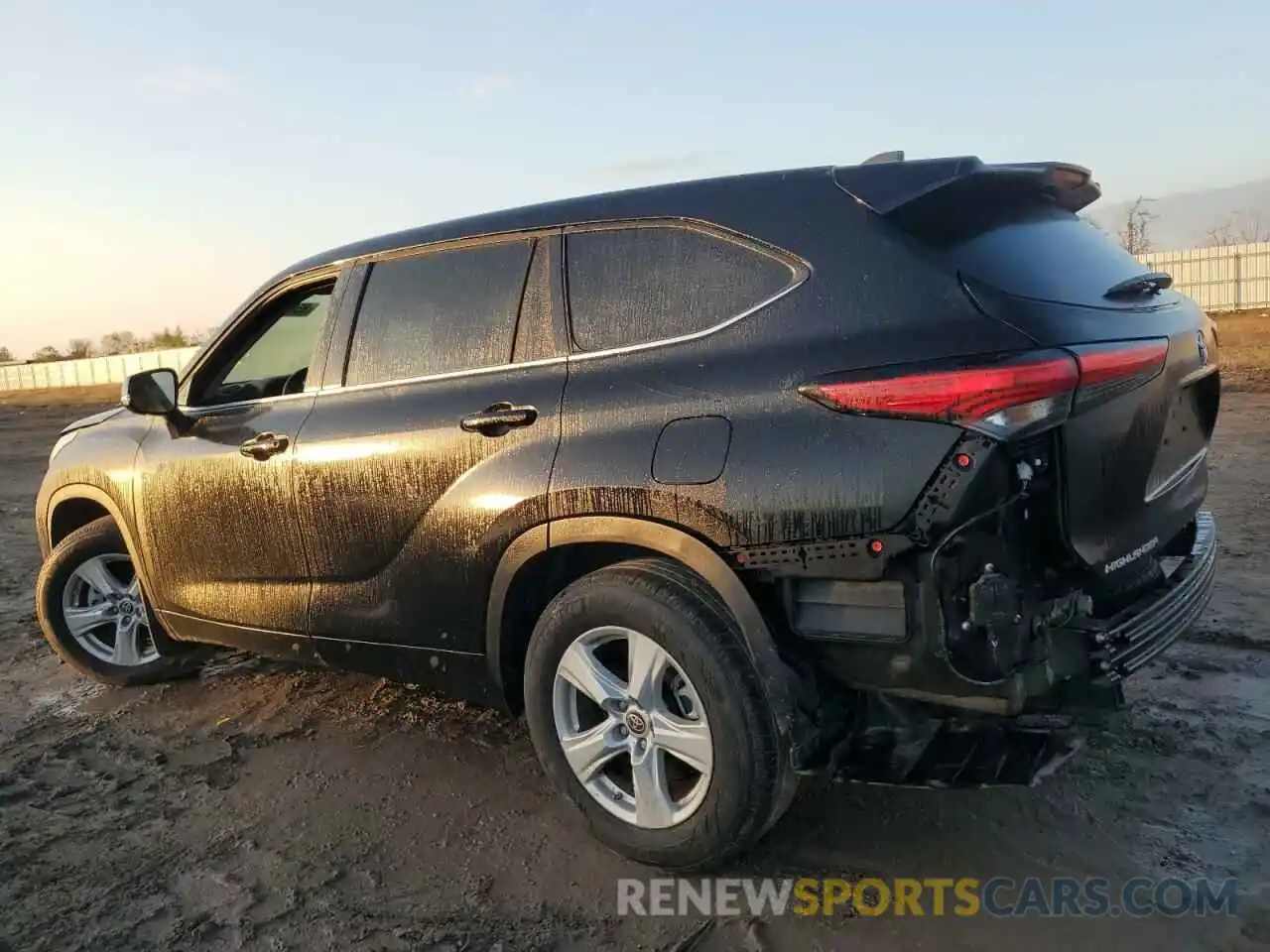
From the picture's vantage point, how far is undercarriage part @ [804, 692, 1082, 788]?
245 cm

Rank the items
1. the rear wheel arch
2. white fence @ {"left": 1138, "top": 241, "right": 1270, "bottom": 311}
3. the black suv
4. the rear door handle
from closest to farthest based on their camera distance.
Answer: the black suv
the rear wheel arch
the rear door handle
white fence @ {"left": 1138, "top": 241, "right": 1270, "bottom": 311}

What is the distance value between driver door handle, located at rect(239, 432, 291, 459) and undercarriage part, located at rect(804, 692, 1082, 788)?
2.28m

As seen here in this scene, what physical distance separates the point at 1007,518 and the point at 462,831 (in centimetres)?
196

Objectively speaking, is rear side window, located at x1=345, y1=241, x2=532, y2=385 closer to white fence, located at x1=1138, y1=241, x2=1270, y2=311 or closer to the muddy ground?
the muddy ground

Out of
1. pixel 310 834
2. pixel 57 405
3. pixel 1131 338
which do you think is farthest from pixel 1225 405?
pixel 57 405

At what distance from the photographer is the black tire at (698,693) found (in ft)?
8.50

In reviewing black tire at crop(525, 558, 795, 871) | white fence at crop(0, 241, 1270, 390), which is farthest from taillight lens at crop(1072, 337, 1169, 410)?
white fence at crop(0, 241, 1270, 390)

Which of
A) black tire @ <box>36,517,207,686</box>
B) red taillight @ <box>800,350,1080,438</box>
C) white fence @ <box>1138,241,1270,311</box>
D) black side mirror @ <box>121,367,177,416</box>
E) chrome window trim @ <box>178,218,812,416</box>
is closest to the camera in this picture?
red taillight @ <box>800,350,1080,438</box>

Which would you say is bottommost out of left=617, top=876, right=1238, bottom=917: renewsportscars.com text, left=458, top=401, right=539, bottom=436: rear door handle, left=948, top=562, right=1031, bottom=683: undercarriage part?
left=617, top=876, right=1238, bottom=917: renewsportscars.com text

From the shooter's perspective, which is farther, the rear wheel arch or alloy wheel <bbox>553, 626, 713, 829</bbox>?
alloy wheel <bbox>553, 626, 713, 829</bbox>

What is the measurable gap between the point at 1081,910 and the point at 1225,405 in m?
10.8

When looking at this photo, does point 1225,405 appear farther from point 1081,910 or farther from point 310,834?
point 310,834

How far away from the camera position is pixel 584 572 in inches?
123

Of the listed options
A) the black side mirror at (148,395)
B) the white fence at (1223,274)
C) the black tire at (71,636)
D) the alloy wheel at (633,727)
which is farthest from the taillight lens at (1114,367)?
the white fence at (1223,274)
